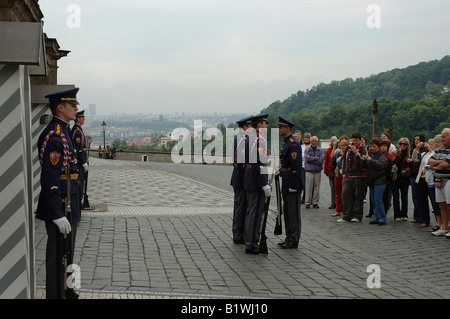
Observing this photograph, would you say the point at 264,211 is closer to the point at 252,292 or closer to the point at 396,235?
the point at 252,292

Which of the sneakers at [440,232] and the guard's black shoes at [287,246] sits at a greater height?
the guard's black shoes at [287,246]

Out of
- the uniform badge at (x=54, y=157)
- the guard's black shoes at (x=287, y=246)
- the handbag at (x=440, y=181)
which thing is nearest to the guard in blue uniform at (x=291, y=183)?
the guard's black shoes at (x=287, y=246)

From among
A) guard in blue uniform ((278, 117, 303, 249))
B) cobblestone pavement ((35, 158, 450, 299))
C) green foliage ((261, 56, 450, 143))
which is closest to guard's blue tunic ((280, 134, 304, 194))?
guard in blue uniform ((278, 117, 303, 249))

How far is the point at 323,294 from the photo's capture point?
6453 mm

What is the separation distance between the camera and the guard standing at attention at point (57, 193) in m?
5.46

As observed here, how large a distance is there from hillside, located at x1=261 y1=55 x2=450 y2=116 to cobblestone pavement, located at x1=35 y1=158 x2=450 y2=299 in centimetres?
11324

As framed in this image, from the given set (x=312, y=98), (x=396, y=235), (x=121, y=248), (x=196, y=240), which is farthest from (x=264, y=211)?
(x=312, y=98)

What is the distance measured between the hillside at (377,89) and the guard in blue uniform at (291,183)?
378 feet

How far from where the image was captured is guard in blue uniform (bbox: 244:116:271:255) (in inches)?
344

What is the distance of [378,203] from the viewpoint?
1231cm

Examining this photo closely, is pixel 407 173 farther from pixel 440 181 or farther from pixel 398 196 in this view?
pixel 440 181

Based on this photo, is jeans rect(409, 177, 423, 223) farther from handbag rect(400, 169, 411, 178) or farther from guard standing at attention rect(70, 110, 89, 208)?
guard standing at attention rect(70, 110, 89, 208)

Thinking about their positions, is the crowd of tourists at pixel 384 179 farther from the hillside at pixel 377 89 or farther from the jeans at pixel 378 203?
the hillside at pixel 377 89

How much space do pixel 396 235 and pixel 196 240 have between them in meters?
3.93
